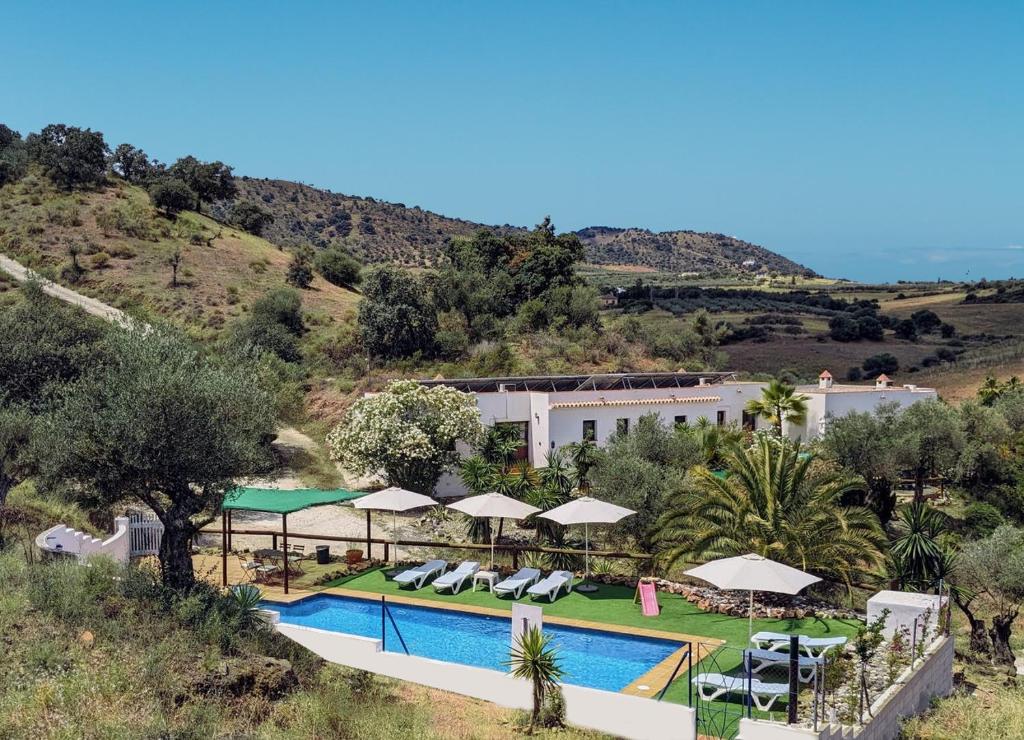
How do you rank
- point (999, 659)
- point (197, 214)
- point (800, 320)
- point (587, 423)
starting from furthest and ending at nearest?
1. point (800, 320)
2. point (197, 214)
3. point (587, 423)
4. point (999, 659)

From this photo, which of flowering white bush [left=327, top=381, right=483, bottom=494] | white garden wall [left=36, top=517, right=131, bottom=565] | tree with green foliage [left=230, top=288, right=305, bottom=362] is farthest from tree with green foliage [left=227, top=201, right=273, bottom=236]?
white garden wall [left=36, top=517, right=131, bottom=565]

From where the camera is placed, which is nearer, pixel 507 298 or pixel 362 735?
pixel 362 735

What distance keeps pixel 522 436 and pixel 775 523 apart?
49.4 ft

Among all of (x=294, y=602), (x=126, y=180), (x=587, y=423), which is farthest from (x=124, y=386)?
(x=126, y=180)

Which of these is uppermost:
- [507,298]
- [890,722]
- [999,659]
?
[507,298]

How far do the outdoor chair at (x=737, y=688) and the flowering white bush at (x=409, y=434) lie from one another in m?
16.0

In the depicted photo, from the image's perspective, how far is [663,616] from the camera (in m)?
17.0

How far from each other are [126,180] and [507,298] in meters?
38.1

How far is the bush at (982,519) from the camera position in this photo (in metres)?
28.2

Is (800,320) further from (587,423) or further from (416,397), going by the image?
(416,397)

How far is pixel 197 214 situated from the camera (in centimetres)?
6988

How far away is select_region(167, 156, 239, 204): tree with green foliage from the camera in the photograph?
71375 millimetres

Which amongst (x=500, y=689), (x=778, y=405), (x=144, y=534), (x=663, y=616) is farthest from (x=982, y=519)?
(x=144, y=534)

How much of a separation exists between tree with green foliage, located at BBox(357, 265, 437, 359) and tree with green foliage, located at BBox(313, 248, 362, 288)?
69.4 feet
